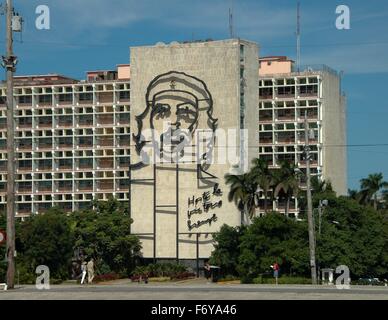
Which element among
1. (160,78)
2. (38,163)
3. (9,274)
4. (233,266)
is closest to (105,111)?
(38,163)

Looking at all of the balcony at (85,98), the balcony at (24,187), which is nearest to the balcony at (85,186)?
the balcony at (24,187)

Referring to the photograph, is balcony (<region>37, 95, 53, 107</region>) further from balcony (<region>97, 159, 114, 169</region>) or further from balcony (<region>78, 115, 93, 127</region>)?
balcony (<region>97, 159, 114, 169</region>)

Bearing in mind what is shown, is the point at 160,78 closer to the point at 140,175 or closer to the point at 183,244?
the point at 140,175

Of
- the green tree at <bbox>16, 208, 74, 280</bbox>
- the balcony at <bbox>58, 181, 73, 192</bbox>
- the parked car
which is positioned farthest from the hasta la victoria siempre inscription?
the balcony at <bbox>58, 181, 73, 192</bbox>

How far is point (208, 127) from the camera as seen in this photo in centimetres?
10456

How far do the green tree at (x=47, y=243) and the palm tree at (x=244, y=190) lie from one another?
19.4 metres

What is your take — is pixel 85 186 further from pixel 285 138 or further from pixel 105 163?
pixel 285 138

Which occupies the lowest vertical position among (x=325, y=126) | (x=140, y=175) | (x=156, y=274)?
(x=156, y=274)

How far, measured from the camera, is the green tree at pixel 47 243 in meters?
89.0

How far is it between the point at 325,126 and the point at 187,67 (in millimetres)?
38177

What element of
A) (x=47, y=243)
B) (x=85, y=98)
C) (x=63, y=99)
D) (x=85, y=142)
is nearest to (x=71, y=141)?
(x=85, y=142)

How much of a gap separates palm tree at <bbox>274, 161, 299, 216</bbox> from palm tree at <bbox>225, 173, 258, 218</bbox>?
9.72 feet

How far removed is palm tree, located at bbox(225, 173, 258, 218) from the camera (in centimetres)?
9888

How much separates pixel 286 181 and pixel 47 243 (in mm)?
27071
